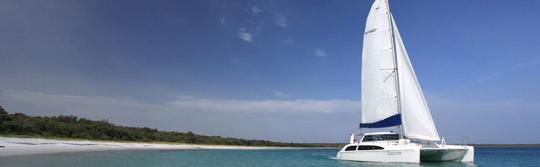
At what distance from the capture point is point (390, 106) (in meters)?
28.2

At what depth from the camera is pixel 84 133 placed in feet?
180

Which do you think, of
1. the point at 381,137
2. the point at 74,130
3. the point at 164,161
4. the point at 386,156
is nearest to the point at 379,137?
the point at 381,137

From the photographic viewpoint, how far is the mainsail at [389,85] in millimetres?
27312

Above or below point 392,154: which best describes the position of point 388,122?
above

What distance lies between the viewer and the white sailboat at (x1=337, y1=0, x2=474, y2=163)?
2672 centimetres

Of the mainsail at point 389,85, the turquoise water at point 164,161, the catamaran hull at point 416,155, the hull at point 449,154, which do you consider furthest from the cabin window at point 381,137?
the turquoise water at point 164,161

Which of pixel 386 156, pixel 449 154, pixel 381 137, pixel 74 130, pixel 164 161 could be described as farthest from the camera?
pixel 74 130

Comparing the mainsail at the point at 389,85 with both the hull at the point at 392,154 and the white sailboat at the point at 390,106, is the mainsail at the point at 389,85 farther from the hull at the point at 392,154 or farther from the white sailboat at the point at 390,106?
the hull at the point at 392,154

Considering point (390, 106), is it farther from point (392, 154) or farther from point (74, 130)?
point (74, 130)

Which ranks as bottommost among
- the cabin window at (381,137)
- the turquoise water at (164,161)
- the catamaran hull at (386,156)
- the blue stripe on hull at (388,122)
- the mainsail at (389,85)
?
the turquoise water at (164,161)

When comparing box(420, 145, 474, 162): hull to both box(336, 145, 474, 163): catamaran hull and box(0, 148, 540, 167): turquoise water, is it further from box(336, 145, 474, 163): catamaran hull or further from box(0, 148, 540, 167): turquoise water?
box(0, 148, 540, 167): turquoise water

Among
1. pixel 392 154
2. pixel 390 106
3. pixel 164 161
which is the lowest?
pixel 164 161

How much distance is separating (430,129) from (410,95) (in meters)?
2.49

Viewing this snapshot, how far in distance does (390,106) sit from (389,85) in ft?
4.65
